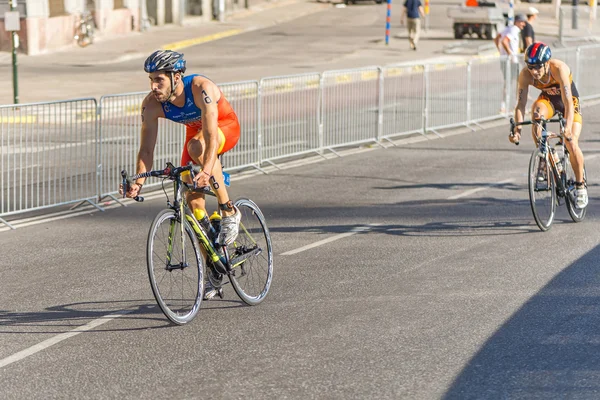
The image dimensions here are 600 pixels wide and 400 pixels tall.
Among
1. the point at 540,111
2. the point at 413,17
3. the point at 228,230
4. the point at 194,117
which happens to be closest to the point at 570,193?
the point at 540,111

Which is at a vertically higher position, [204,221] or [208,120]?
[208,120]

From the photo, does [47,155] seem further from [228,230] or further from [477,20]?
[477,20]

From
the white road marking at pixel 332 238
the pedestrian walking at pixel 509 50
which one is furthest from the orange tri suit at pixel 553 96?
the pedestrian walking at pixel 509 50

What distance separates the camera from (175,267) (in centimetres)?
736

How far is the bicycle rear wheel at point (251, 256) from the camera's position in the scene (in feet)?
26.2

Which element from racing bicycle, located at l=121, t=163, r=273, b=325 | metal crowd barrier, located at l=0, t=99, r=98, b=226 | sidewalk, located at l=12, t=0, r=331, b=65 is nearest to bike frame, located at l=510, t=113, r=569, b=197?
racing bicycle, located at l=121, t=163, r=273, b=325

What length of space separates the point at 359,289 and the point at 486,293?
95cm

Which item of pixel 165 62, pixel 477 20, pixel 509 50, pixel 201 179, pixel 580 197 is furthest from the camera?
pixel 477 20

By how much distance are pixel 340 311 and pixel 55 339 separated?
196 centimetres

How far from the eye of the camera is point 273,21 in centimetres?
4900

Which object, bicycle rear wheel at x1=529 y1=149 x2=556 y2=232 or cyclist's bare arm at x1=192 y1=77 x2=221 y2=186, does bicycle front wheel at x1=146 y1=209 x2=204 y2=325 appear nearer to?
cyclist's bare arm at x1=192 y1=77 x2=221 y2=186

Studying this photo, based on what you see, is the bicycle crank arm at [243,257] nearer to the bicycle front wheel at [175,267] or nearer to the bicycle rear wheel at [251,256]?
the bicycle rear wheel at [251,256]

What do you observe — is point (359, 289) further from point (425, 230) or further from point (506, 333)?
point (425, 230)

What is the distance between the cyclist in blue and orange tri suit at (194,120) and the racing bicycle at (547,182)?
3972 millimetres
